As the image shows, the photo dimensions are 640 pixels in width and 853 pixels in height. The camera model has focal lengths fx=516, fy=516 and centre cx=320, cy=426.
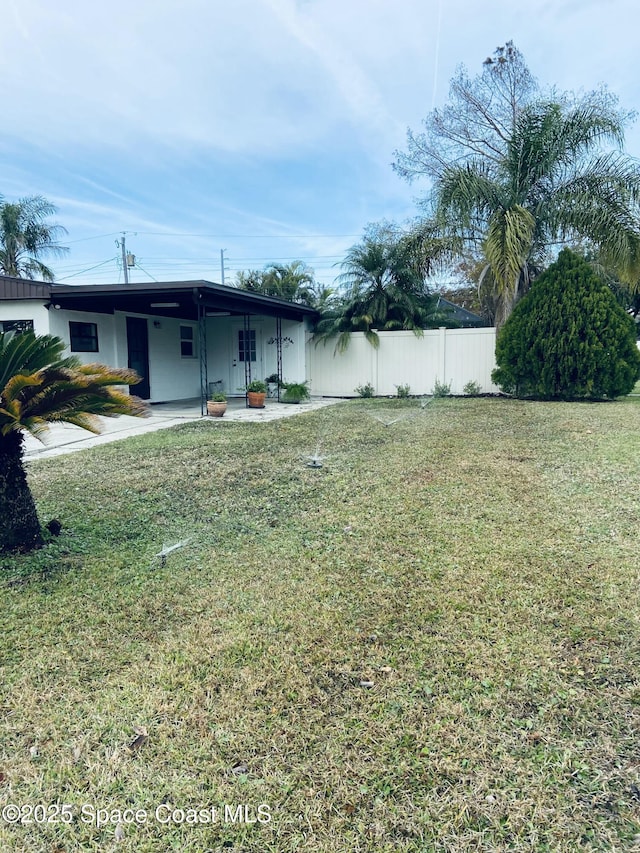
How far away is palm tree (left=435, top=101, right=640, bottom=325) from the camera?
35.6ft

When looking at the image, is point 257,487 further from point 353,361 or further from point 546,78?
point 546,78

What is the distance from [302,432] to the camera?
26.3ft

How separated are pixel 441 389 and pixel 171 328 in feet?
24.5

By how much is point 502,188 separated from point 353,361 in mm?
5491

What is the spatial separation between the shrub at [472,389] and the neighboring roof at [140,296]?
512cm

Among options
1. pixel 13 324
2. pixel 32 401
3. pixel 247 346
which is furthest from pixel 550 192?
pixel 32 401

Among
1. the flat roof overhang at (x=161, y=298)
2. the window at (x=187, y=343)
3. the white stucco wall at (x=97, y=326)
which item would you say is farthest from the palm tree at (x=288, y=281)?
the white stucco wall at (x=97, y=326)

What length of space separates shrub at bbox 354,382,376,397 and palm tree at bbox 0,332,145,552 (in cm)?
1085

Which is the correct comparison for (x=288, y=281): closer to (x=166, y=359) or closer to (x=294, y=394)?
(x=166, y=359)

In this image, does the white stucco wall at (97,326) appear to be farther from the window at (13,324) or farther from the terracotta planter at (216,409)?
the terracotta planter at (216,409)

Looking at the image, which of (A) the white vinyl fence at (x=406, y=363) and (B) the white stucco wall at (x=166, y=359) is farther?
(A) the white vinyl fence at (x=406, y=363)

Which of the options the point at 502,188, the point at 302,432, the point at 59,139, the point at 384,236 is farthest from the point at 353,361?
the point at 59,139

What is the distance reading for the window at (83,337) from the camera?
11.1 metres

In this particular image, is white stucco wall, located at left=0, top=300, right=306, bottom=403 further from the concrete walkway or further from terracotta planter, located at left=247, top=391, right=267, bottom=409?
terracotta planter, located at left=247, top=391, right=267, bottom=409
